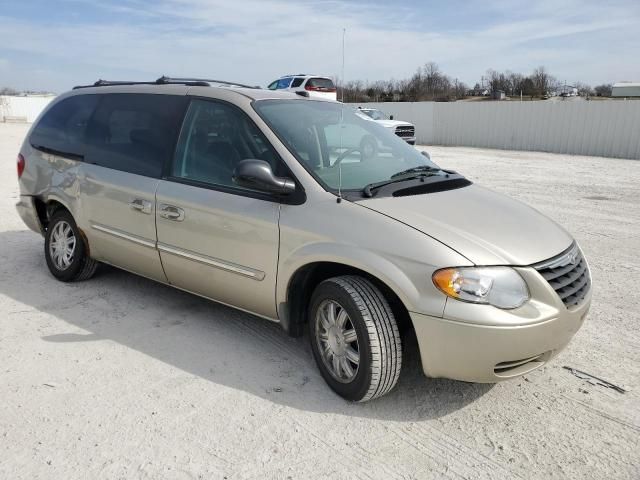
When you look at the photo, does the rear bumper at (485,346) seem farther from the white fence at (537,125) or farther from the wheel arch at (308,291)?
the white fence at (537,125)

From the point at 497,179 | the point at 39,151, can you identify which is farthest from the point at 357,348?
the point at 497,179

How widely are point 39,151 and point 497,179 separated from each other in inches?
397

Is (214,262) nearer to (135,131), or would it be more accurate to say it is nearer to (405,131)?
(135,131)

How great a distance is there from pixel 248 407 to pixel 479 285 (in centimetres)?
142

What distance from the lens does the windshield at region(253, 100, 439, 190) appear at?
3.41 meters

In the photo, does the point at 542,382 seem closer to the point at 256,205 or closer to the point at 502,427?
the point at 502,427

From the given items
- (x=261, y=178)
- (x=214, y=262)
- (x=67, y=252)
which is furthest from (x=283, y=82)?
(x=261, y=178)

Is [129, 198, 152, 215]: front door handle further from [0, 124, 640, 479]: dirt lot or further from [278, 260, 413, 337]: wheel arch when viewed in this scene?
[278, 260, 413, 337]: wheel arch

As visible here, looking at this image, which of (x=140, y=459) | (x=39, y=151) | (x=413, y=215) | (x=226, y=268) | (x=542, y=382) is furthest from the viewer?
(x=39, y=151)

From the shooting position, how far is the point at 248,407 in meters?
3.02

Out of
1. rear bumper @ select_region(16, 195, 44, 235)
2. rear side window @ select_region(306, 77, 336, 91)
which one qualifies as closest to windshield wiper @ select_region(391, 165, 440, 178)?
rear bumper @ select_region(16, 195, 44, 235)

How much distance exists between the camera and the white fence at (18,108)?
4066 centimetres

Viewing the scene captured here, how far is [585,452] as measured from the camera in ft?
8.70

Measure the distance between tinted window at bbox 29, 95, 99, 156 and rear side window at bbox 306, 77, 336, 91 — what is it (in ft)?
57.0
